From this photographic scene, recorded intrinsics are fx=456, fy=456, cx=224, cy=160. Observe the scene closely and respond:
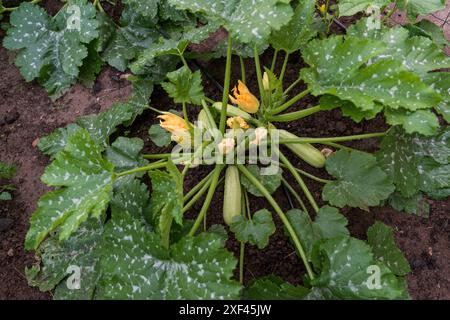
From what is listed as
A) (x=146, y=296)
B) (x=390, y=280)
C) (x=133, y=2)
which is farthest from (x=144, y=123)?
(x=390, y=280)

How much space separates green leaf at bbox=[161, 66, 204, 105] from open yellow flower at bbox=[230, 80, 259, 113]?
0.22 meters

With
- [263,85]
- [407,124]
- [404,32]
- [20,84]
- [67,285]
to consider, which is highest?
[404,32]

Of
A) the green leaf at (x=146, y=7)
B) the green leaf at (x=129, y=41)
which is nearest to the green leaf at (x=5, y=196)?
the green leaf at (x=129, y=41)

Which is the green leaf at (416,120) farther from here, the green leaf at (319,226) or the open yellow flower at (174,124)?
the open yellow flower at (174,124)

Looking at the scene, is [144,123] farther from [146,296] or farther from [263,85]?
[146,296]

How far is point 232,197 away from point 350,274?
0.69 m

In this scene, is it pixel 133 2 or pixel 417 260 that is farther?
pixel 133 2

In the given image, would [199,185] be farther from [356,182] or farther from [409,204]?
[409,204]

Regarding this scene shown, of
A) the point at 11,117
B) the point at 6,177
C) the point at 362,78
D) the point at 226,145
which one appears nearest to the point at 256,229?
the point at 226,145

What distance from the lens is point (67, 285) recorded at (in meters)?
2.07

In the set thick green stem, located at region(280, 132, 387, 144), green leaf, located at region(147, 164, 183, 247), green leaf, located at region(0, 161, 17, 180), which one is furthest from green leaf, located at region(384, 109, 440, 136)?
green leaf, located at region(0, 161, 17, 180)

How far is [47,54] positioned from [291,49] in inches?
59.7

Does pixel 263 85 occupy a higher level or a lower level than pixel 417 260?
higher

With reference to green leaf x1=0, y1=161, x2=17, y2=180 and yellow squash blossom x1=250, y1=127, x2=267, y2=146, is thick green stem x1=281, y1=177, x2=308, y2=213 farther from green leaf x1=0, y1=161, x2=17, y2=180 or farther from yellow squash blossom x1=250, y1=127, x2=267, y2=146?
green leaf x1=0, y1=161, x2=17, y2=180
